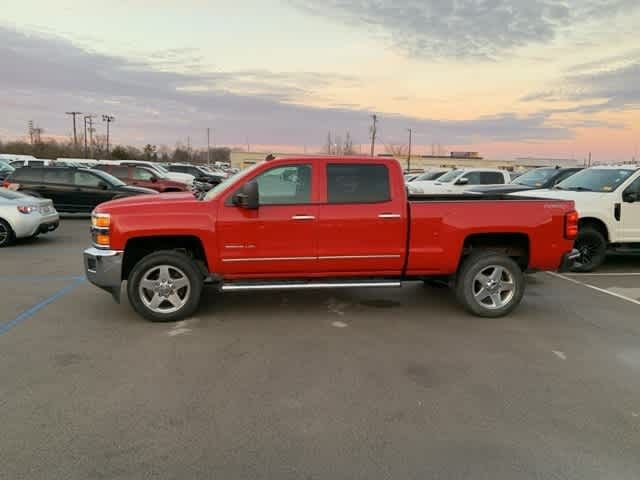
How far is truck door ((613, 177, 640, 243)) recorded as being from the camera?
8469 mm

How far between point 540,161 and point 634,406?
108819 millimetres

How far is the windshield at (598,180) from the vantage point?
346 inches

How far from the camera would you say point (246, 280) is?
576 centimetres

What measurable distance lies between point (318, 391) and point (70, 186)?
14.3 m

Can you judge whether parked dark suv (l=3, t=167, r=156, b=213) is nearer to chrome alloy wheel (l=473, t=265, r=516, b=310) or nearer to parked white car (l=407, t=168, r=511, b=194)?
parked white car (l=407, t=168, r=511, b=194)

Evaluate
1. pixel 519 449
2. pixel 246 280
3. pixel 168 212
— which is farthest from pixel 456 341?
pixel 168 212

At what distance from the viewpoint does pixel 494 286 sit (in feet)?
19.4

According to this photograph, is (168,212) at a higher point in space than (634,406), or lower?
higher

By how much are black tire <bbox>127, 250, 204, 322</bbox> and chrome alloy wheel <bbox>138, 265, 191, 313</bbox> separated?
0.06 ft

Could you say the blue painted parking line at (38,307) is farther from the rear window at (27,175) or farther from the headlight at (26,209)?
the rear window at (27,175)

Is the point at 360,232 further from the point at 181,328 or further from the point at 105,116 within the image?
the point at 105,116

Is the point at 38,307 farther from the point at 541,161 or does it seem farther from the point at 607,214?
the point at 541,161

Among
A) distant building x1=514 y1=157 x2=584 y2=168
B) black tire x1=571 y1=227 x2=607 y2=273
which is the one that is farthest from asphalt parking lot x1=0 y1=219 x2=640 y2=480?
distant building x1=514 y1=157 x2=584 y2=168

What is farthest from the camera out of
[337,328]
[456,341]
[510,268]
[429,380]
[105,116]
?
[105,116]
